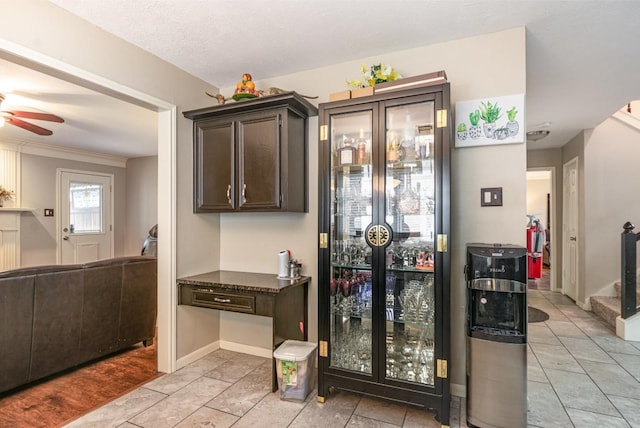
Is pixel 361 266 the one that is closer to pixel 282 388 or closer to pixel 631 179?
pixel 282 388

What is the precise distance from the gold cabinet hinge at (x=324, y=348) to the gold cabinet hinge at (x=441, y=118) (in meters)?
1.59

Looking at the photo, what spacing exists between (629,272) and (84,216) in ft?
27.1

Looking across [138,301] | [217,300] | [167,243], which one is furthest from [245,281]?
[138,301]

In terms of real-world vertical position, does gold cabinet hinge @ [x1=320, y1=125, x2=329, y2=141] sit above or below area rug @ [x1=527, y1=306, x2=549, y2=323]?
above

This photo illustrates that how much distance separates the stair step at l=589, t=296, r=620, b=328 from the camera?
3.80 meters

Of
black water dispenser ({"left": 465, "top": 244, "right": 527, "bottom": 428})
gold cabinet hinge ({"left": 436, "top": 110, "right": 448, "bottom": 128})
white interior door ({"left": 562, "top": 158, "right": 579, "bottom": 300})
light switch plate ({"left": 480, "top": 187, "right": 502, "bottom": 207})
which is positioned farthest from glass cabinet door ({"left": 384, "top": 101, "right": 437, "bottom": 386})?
white interior door ({"left": 562, "top": 158, "right": 579, "bottom": 300})

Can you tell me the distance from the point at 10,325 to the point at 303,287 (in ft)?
6.78

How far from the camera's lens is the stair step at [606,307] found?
380 cm

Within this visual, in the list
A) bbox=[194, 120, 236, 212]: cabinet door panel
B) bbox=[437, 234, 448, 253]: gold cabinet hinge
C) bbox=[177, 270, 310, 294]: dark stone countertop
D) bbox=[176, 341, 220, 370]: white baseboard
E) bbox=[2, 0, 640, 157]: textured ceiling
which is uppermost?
bbox=[2, 0, 640, 157]: textured ceiling

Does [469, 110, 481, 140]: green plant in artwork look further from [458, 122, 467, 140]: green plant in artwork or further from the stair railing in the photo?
the stair railing

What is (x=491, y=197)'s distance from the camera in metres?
2.31

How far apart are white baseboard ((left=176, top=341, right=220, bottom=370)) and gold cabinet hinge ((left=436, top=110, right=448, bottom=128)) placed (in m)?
2.72

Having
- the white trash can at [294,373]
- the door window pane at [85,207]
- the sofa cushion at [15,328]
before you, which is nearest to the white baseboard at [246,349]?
the white trash can at [294,373]

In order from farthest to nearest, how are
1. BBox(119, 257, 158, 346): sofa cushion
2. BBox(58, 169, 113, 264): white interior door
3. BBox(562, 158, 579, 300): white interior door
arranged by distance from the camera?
1. BBox(58, 169, 113, 264): white interior door
2. BBox(562, 158, 579, 300): white interior door
3. BBox(119, 257, 158, 346): sofa cushion
